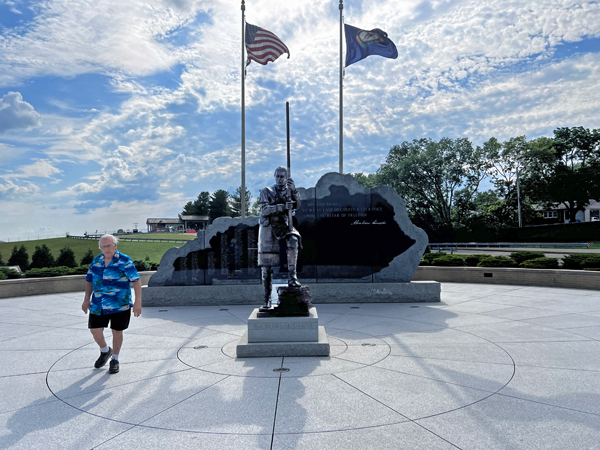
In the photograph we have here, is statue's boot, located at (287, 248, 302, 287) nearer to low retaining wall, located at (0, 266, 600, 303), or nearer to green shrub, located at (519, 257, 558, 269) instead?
low retaining wall, located at (0, 266, 600, 303)

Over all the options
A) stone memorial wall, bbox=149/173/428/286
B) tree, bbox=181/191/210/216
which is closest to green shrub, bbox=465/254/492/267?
stone memorial wall, bbox=149/173/428/286

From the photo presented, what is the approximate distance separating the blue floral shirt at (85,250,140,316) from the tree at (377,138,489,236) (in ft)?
127

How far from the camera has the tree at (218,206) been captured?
269ft

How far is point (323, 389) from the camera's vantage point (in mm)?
4898

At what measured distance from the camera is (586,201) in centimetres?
4469

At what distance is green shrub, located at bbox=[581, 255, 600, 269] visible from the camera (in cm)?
1345

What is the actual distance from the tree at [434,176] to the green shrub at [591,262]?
28112mm

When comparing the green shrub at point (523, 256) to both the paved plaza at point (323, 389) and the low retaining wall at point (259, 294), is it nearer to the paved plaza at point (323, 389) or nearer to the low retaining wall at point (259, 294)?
the low retaining wall at point (259, 294)

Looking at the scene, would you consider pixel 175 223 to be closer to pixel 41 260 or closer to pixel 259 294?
pixel 41 260

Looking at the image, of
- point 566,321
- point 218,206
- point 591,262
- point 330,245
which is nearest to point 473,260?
point 591,262

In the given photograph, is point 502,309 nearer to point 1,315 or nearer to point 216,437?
point 216,437

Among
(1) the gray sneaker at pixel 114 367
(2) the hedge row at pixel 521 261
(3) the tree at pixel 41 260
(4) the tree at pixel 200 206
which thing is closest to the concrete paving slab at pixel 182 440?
(1) the gray sneaker at pixel 114 367

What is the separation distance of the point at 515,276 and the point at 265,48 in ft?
44.7

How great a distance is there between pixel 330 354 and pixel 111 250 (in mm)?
3722
